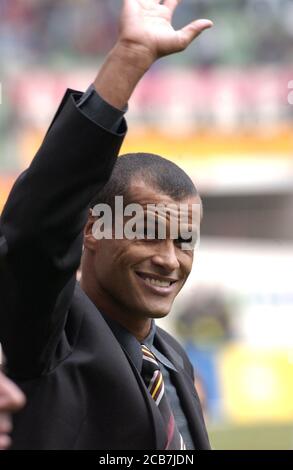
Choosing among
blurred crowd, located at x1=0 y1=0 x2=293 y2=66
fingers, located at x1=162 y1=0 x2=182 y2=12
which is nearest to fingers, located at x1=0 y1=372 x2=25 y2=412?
fingers, located at x1=162 y1=0 x2=182 y2=12

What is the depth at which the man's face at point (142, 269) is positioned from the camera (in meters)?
2.63

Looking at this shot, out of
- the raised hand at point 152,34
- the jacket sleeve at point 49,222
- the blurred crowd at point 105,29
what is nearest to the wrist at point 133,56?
the raised hand at point 152,34

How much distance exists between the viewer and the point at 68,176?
7.14 feet

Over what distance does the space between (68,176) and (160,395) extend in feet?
2.11

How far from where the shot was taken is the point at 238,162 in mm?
18891

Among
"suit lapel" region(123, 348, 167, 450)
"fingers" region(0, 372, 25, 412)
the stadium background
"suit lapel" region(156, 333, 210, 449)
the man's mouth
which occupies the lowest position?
"fingers" region(0, 372, 25, 412)

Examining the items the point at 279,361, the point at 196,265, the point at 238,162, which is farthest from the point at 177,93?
the point at 279,361

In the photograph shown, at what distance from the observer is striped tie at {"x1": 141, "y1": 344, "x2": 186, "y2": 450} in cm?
250

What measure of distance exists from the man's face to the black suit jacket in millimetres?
124

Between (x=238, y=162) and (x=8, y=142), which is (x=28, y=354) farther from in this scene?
(x=238, y=162)

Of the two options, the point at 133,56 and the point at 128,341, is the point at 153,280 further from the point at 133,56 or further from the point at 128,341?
the point at 133,56

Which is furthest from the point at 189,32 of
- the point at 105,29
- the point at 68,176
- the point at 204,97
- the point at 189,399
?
the point at 105,29

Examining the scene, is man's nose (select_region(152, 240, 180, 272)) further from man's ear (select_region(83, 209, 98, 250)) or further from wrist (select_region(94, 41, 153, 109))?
wrist (select_region(94, 41, 153, 109))
